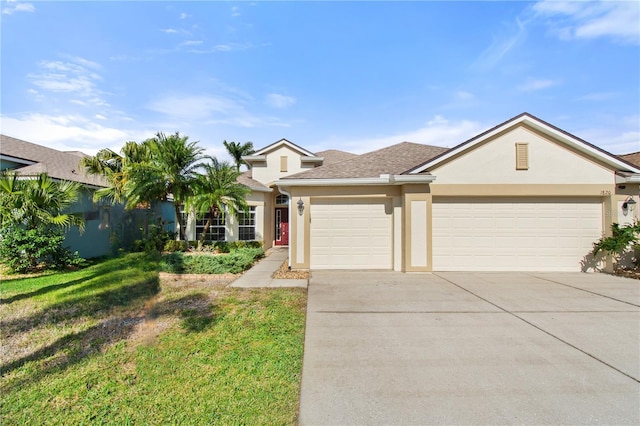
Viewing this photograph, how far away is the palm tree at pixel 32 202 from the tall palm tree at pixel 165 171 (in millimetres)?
2342

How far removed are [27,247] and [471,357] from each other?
12.0m

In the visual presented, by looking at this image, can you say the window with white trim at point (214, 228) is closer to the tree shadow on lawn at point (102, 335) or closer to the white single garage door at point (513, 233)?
the tree shadow on lawn at point (102, 335)

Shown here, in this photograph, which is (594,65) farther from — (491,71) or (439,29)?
(439,29)

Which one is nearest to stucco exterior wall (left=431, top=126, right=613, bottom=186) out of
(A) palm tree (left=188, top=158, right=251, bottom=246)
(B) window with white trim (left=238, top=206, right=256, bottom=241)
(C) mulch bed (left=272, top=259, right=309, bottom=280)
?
(C) mulch bed (left=272, top=259, right=309, bottom=280)

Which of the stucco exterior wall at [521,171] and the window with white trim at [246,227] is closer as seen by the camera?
the stucco exterior wall at [521,171]

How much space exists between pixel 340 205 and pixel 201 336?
244 inches

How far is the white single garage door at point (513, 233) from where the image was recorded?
9055 mm

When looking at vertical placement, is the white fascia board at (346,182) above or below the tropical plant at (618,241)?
above

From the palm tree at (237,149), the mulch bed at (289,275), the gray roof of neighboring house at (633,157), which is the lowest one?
the mulch bed at (289,275)

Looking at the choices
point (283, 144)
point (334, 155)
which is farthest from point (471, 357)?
point (334, 155)

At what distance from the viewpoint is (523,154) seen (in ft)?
29.4

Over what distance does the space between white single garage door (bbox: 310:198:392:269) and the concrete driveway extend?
2531mm

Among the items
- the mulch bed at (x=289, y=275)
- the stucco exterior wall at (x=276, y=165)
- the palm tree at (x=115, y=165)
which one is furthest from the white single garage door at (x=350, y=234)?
the stucco exterior wall at (x=276, y=165)

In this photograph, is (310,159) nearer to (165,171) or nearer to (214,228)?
(214,228)
